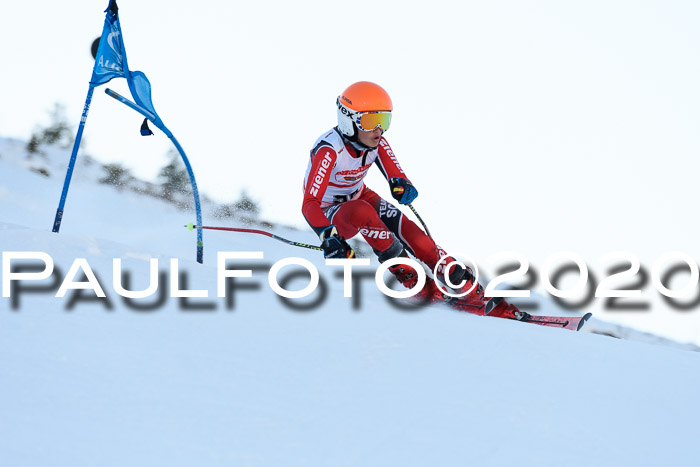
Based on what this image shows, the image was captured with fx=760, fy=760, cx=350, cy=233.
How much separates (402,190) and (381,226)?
0.46m

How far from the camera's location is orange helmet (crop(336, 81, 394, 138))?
5.33 meters

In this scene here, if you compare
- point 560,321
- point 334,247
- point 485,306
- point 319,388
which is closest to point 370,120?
point 334,247

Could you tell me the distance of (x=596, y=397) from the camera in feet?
9.82

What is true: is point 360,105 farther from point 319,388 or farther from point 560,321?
point 319,388

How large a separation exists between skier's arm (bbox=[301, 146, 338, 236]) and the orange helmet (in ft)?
0.75

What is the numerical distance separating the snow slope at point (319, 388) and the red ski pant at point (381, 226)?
5.15 feet

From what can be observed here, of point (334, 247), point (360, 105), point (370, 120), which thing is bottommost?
point (334, 247)

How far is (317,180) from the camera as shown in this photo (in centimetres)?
531

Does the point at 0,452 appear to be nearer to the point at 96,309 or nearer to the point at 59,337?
the point at 59,337

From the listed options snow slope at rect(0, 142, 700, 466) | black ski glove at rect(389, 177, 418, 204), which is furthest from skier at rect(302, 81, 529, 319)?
snow slope at rect(0, 142, 700, 466)

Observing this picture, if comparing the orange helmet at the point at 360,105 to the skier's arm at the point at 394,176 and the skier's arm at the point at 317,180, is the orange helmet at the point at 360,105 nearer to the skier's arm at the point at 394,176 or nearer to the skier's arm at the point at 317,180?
the skier's arm at the point at 317,180

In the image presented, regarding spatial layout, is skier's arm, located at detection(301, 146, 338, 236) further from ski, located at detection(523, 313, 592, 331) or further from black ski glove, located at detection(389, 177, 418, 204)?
ski, located at detection(523, 313, 592, 331)

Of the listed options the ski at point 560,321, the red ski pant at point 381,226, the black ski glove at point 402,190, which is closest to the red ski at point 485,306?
the ski at point 560,321

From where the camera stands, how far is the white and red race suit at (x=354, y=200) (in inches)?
210
